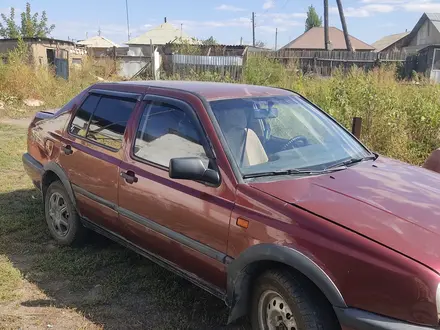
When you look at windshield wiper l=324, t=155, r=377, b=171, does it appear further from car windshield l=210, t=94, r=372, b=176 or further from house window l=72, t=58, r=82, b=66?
house window l=72, t=58, r=82, b=66

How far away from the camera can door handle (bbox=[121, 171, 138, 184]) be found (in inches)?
138

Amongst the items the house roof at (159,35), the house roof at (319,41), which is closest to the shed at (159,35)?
the house roof at (159,35)

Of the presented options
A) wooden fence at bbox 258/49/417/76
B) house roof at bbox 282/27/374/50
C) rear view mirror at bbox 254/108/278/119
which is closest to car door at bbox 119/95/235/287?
rear view mirror at bbox 254/108/278/119

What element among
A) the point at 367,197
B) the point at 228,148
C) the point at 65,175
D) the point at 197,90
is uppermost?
the point at 197,90

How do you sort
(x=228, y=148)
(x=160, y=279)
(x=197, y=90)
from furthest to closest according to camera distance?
(x=160, y=279) < (x=197, y=90) < (x=228, y=148)

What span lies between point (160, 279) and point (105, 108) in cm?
163

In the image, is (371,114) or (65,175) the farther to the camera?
(371,114)

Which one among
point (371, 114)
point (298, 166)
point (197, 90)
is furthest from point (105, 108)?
point (371, 114)

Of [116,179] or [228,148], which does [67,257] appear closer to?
[116,179]

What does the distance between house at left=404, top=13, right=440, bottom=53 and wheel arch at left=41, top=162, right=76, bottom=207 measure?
41.3 m

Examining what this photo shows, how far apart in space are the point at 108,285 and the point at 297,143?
200cm

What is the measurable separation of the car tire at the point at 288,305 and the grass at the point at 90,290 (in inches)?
24.8

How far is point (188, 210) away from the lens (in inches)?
120

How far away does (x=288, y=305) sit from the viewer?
248 cm
